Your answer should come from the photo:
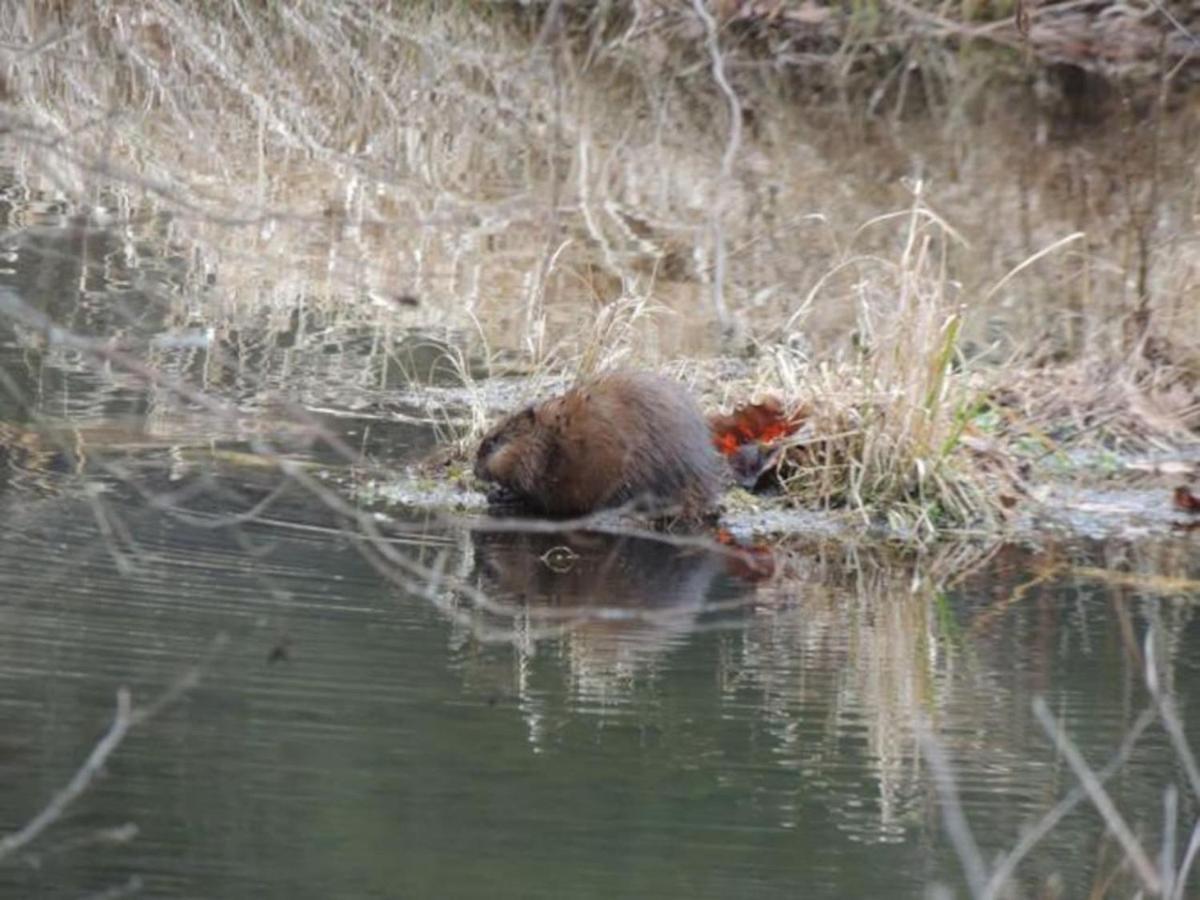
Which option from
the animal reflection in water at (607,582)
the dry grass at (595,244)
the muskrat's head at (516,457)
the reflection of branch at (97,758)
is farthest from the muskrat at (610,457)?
the reflection of branch at (97,758)

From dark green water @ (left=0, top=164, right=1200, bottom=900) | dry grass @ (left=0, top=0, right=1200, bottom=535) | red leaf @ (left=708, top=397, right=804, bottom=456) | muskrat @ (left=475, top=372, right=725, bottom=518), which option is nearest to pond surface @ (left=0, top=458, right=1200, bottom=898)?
dark green water @ (left=0, top=164, right=1200, bottom=900)

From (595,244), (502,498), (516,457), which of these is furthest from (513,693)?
(595,244)

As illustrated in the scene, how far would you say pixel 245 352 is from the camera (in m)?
9.98

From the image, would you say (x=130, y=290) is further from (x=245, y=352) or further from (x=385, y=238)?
(x=385, y=238)

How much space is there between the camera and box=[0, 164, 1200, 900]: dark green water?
16.0 feet

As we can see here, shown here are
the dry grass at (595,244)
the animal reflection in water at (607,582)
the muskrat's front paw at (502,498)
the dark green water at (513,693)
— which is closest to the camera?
the dark green water at (513,693)

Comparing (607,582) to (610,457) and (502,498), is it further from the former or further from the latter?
(502,498)

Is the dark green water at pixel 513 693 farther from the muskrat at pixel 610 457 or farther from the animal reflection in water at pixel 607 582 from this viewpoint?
the muskrat at pixel 610 457

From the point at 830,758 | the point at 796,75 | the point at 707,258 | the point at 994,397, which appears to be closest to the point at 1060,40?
the point at 796,75

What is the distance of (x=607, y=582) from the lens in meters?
7.39

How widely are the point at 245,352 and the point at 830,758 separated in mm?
4746

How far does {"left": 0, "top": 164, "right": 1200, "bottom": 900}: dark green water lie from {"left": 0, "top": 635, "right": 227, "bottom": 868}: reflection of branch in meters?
0.03

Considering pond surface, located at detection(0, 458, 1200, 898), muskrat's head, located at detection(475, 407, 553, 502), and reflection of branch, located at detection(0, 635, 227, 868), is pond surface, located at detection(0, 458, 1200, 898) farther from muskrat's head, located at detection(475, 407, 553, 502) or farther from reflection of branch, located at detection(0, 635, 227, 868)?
muskrat's head, located at detection(475, 407, 553, 502)

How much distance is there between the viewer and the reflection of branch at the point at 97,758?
143 inches
